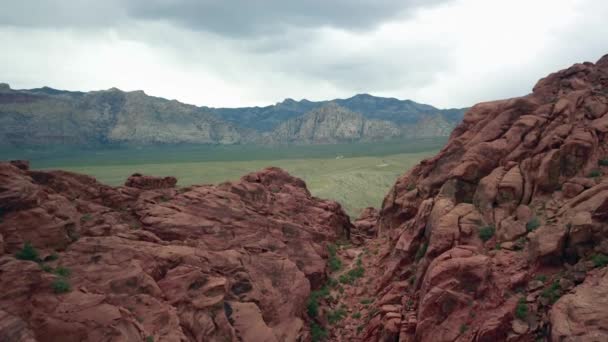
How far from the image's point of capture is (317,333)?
27172 mm

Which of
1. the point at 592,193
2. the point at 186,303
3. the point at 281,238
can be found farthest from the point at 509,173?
the point at 186,303

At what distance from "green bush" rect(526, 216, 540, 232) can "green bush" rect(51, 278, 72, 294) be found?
20547 mm

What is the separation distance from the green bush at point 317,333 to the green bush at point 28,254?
1420cm

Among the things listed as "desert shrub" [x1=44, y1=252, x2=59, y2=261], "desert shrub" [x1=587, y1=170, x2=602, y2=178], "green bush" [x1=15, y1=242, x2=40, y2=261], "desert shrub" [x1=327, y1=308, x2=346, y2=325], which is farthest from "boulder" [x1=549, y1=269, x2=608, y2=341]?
"green bush" [x1=15, y1=242, x2=40, y2=261]

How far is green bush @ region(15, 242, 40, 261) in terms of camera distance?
20.5 meters

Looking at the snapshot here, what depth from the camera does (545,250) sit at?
21.2 m

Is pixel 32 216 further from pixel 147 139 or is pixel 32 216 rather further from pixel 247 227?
pixel 147 139

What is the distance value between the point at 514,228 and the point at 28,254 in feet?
71.9

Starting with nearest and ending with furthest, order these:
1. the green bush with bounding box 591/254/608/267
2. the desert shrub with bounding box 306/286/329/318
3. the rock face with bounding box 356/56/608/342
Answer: the green bush with bounding box 591/254/608/267
the rock face with bounding box 356/56/608/342
the desert shrub with bounding box 306/286/329/318

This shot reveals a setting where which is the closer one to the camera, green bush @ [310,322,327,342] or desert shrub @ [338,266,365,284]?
green bush @ [310,322,327,342]

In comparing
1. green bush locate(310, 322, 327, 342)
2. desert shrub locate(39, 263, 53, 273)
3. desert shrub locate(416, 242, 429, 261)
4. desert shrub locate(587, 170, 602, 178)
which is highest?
desert shrub locate(587, 170, 602, 178)

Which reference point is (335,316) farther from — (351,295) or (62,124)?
(62,124)

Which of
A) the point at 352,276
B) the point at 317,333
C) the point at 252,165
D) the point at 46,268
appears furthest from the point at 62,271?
the point at 252,165

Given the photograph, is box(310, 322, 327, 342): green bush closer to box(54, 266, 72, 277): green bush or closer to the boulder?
the boulder
